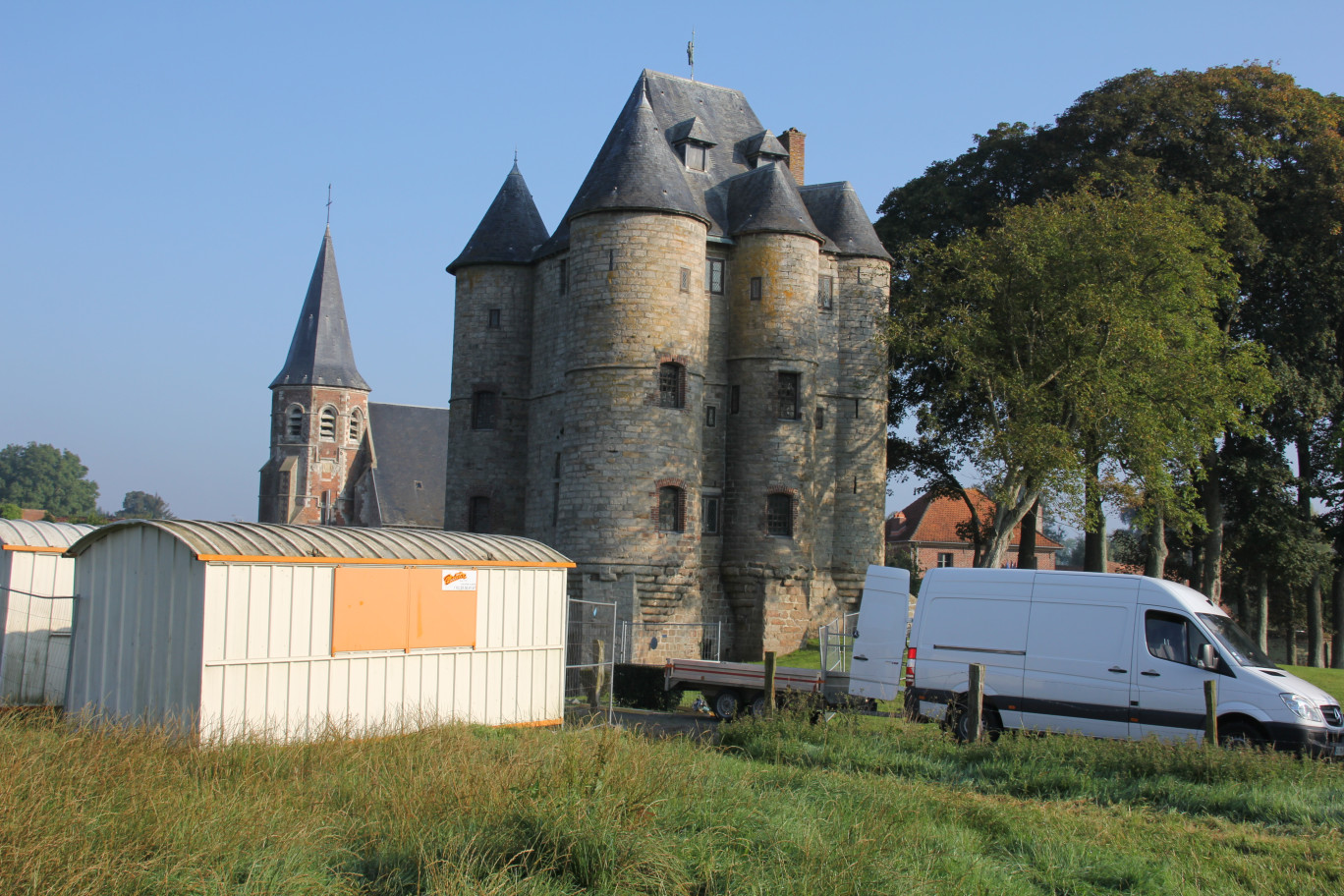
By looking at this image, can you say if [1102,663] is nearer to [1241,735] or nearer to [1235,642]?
[1235,642]

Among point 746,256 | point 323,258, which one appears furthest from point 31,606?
point 323,258

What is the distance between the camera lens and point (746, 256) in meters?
31.3

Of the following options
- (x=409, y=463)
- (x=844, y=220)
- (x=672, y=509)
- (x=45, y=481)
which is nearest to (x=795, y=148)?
(x=844, y=220)

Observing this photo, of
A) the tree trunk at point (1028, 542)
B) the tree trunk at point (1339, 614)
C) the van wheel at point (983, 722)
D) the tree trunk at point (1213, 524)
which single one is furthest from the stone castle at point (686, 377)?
the tree trunk at point (1339, 614)

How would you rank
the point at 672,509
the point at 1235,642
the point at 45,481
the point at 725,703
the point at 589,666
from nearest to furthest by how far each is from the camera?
the point at 1235,642 → the point at 589,666 → the point at 725,703 → the point at 672,509 → the point at 45,481

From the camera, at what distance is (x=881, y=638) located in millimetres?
17938

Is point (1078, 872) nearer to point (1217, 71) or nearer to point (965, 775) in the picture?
point (965, 775)

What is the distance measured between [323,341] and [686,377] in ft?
135

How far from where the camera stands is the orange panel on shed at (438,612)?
561 inches

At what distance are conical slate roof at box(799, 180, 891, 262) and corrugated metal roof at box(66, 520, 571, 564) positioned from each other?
19426 millimetres

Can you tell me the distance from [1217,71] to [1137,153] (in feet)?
11.7

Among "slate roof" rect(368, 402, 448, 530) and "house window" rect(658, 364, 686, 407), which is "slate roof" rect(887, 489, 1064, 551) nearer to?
"slate roof" rect(368, 402, 448, 530)

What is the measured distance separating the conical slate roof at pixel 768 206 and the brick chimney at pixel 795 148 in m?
3.99

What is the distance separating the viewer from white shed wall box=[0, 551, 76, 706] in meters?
15.0
